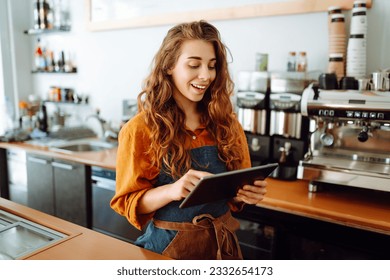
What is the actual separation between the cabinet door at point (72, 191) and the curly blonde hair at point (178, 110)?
1471 millimetres

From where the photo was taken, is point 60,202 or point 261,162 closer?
point 261,162

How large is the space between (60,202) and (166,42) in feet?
6.32

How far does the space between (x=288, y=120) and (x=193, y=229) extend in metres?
1.05

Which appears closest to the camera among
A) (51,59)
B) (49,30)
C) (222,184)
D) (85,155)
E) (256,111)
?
(222,184)

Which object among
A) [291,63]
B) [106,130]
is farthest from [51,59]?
[291,63]

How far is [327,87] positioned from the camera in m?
1.93

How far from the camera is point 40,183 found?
9.90ft

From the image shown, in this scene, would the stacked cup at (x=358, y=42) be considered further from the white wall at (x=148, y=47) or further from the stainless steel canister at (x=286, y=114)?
the stainless steel canister at (x=286, y=114)

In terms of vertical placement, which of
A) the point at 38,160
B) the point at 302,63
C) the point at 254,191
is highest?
the point at 302,63

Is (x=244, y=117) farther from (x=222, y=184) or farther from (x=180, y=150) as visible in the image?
(x=222, y=184)

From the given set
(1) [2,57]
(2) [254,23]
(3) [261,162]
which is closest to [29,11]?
(1) [2,57]

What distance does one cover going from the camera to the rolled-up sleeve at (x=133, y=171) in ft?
4.34

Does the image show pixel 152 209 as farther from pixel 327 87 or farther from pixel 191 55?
pixel 327 87

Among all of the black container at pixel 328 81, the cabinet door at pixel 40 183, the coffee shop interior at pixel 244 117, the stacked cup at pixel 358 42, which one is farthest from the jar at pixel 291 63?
the cabinet door at pixel 40 183
